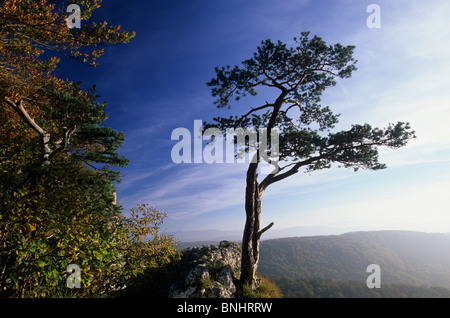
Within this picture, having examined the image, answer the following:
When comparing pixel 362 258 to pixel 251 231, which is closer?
pixel 251 231

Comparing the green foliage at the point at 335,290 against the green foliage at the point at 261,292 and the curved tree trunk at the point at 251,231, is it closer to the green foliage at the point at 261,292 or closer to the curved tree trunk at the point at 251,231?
the green foliage at the point at 261,292

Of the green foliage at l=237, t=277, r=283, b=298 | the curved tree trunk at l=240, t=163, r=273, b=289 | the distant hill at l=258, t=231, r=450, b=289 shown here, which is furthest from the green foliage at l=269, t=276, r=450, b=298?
the curved tree trunk at l=240, t=163, r=273, b=289

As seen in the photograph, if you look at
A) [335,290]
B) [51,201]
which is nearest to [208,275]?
[51,201]

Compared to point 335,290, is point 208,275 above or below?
above

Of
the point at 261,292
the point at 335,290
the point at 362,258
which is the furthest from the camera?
the point at 362,258

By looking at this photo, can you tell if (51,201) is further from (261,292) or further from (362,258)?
(362,258)
